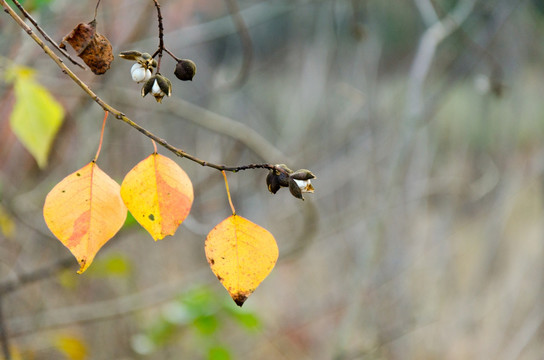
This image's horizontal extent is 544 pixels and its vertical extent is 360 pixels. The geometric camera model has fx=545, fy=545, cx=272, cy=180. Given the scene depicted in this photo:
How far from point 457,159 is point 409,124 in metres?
1.21

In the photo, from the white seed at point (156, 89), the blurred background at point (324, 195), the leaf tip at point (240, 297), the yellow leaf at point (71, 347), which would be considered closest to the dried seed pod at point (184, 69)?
the white seed at point (156, 89)

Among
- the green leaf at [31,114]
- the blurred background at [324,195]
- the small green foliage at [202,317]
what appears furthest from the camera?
the blurred background at [324,195]

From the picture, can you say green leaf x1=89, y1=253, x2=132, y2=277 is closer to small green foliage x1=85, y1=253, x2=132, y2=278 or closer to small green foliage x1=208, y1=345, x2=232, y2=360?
small green foliage x1=85, y1=253, x2=132, y2=278

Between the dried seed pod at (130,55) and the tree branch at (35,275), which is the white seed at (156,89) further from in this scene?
the tree branch at (35,275)

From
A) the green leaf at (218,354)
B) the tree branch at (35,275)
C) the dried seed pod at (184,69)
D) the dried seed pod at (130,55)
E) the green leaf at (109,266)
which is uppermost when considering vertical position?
the green leaf at (109,266)

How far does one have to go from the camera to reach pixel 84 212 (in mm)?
374

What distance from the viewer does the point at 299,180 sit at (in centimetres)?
37

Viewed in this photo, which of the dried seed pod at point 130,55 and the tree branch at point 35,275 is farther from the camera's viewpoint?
the tree branch at point 35,275

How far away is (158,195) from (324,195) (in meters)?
1.59

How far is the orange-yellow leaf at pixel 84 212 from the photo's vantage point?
1.20 ft

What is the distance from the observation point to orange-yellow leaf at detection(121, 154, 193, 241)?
1.20ft

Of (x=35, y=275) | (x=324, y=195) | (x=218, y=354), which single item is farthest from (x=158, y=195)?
(x=324, y=195)

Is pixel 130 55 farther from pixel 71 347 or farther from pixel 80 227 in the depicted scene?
pixel 71 347

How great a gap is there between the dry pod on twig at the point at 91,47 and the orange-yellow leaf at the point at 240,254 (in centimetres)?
14
